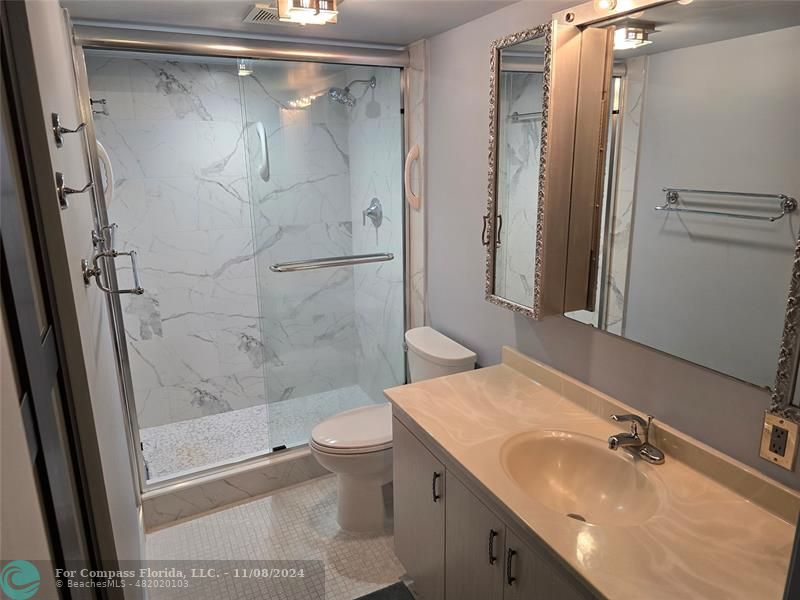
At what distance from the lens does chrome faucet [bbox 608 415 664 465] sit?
62.9 inches

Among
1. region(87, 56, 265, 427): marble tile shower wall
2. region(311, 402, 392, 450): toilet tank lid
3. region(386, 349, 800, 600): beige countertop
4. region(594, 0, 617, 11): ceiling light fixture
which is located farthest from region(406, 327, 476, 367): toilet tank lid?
region(594, 0, 617, 11): ceiling light fixture

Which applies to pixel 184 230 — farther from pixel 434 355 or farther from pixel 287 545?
pixel 287 545

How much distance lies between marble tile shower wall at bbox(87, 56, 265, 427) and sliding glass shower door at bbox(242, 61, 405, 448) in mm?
375

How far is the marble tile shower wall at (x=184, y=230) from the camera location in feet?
10.4

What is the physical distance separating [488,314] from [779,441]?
127cm

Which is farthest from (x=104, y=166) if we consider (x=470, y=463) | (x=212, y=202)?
(x=470, y=463)

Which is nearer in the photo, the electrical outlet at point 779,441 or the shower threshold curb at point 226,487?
the electrical outlet at point 779,441

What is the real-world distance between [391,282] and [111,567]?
6.81 feet

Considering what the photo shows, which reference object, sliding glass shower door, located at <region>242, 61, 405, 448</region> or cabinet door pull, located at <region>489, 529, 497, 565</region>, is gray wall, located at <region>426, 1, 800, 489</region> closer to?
sliding glass shower door, located at <region>242, 61, 405, 448</region>

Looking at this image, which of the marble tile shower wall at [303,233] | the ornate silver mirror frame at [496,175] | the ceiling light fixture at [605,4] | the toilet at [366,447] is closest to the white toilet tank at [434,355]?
the toilet at [366,447]

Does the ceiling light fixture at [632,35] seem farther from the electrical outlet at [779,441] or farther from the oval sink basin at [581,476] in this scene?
the oval sink basin at [581,476]

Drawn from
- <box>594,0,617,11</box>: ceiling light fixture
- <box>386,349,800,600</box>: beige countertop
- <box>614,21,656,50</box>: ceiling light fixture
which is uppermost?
<box>594,0,617,11</box>: ceiling light fixture

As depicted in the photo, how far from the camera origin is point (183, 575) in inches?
90.6

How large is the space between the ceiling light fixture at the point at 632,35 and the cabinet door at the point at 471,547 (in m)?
1.38
